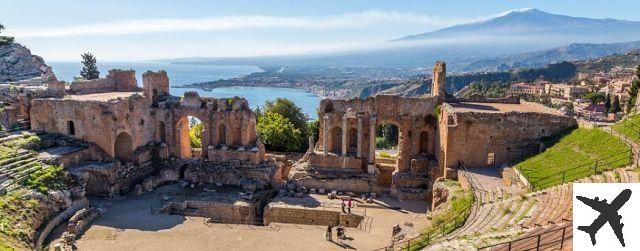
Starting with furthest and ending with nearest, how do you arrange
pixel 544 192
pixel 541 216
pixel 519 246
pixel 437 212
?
pixel 437 212 → pixel 544 192 → pixel 541 216 → pixel 519 246

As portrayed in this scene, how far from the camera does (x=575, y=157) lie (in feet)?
78.6

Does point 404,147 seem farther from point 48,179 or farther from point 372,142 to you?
point 48,179

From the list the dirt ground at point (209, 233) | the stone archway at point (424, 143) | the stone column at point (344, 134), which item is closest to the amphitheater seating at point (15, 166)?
the dirt ground at point (209, 233)

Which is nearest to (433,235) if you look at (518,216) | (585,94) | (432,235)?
(432,235)

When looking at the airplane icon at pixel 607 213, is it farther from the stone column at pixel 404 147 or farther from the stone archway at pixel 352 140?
the stone archway at pixel 352 140

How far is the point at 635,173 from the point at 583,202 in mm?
8188

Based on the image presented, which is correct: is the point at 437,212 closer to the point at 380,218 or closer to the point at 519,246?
the point at 380,218

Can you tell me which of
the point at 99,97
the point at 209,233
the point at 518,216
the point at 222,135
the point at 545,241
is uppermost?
the point at 99,97

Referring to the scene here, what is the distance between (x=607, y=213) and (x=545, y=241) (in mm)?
2164

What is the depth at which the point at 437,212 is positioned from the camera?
26.1 m

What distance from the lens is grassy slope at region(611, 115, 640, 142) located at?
77.1ft

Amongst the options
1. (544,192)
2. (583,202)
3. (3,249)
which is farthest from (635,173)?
(3,249)

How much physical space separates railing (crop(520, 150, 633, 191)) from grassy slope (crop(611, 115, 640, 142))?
7.29ft

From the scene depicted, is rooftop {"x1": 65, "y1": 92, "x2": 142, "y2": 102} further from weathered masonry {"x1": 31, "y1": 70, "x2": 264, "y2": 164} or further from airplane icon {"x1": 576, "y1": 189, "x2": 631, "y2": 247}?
airplane icon {"x1": 576, "y1": 189, "x2": 631, "y2": 247}
